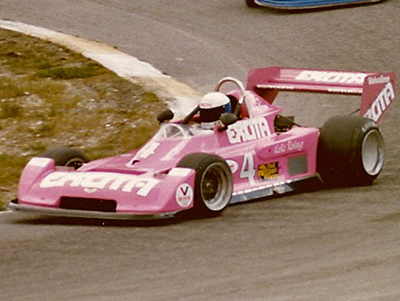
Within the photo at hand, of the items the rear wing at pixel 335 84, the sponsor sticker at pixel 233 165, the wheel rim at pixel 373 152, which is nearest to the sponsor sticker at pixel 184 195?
the sponsor sticker at pixel 233 165

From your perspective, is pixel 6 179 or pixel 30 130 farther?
pixel 30 130

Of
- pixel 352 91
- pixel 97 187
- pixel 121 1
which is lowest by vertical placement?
pixel 97 187

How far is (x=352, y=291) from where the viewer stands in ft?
20.8

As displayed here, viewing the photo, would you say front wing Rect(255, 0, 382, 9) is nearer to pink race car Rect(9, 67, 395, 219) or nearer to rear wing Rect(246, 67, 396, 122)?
rear wing Rect(246, 67, 396, 122)

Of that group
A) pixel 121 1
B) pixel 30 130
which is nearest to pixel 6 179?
pixel 30 130

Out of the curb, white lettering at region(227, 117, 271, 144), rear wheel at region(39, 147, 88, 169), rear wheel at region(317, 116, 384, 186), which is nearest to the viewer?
rear wheel at region(39, 147, 88, 169)

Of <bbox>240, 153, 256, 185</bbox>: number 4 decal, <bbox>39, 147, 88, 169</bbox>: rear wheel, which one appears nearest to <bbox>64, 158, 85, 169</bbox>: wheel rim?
<bbox>39, 147, 88, 169</bbox>: rear wheel

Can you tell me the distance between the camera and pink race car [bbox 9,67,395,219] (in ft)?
28.2

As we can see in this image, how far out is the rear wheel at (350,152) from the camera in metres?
9.92

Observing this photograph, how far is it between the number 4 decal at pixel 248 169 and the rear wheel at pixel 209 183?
1.43ft

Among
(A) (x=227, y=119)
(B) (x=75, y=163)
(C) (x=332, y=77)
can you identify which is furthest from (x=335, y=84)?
(B) (x=75, y=163)

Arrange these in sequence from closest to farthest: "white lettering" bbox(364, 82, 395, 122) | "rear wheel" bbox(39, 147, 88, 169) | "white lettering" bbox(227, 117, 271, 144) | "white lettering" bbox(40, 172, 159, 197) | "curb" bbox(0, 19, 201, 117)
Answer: "white lettering" bbox(40, 172, 159, 197) → "rear wheel" bbox(39, 147, 88, 169) → "white lettering" bbox(227, 117, 271, 144) → "white lettering" bbox(364, 82, 395, 122) → "curb" bbox(0, 19, 201, 117)

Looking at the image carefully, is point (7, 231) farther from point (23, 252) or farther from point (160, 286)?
point (160, 286)

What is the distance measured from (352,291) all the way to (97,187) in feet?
9.24
